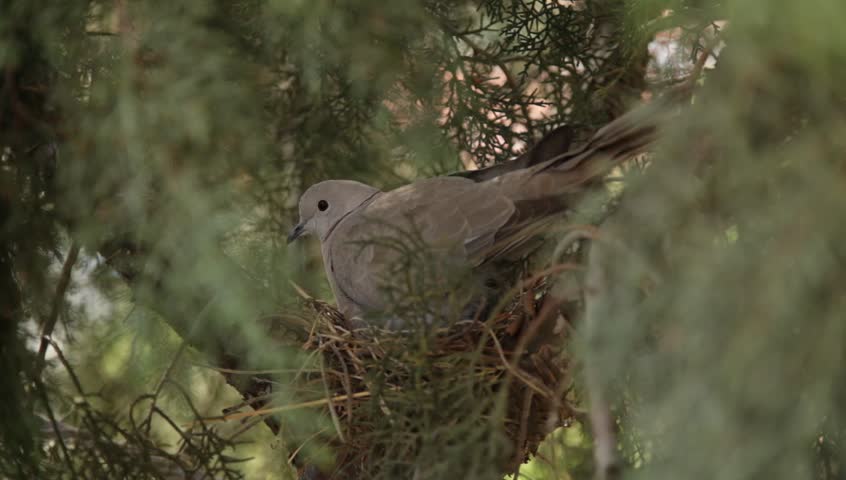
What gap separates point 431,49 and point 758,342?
1.39 meters

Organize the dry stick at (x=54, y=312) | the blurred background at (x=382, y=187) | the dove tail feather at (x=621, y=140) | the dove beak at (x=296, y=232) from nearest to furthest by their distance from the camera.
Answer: the blurred background at (x=382, y=187)
the dove tail feather at (x=621, y=140)
the dry stick at (x=54, y=312)
the dove beak at (x=296, y=232)

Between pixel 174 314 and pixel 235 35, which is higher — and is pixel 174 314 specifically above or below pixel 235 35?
below

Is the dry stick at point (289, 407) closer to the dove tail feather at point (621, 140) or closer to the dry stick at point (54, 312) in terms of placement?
Result: the dry stick at point (54, 312)

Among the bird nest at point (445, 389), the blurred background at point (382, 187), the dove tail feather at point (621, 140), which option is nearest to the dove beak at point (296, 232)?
the blurred background at point (382, 187)

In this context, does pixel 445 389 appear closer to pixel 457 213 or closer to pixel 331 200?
pixel 457 213

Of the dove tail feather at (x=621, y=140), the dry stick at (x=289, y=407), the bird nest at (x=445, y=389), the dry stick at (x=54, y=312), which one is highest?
the dry stick at (x=54, y=312)

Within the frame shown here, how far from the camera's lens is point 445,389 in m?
1.43

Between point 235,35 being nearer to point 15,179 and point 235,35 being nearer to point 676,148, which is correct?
point 15,179

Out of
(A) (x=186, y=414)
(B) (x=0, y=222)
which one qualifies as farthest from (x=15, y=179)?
(A) (x=186, y=414)

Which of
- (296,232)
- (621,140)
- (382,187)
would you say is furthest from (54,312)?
(621,140)

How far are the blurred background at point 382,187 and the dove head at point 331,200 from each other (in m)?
0.10

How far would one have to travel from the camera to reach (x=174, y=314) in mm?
1632

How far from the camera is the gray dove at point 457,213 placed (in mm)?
→ 1413

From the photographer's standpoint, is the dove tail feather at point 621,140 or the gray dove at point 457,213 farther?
the gray dove at point 457,213
